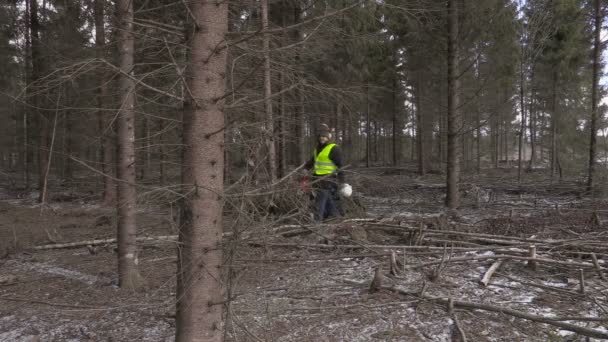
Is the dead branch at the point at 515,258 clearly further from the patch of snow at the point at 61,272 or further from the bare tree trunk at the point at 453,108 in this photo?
the bare tree trunk at the point at 453,108

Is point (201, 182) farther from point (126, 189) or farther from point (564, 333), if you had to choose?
point (564, 333)

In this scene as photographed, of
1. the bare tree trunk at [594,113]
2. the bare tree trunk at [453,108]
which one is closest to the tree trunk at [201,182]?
the bare tree trunk at [453,108]

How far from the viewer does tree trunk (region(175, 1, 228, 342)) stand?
251 centimetres

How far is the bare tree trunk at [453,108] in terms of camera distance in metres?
10.4

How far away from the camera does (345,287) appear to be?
4.79 m

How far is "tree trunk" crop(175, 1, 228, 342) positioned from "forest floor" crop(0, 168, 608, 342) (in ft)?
0.57

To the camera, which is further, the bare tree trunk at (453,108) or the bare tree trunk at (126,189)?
the bare tree trunk at (453,108)

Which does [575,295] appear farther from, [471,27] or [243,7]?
[471,27]

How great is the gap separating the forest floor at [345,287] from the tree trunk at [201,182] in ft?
0.57

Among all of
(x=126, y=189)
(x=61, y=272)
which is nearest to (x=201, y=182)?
(x=126, y=189)

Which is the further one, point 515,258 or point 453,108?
point 453,108

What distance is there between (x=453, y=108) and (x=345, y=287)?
725 centimetres

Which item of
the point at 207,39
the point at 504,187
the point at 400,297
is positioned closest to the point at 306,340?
the point at 400,297

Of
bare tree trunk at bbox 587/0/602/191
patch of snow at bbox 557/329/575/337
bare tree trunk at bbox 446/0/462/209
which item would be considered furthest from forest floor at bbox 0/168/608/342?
bare tree trunk at bbox 587/0/602/191
